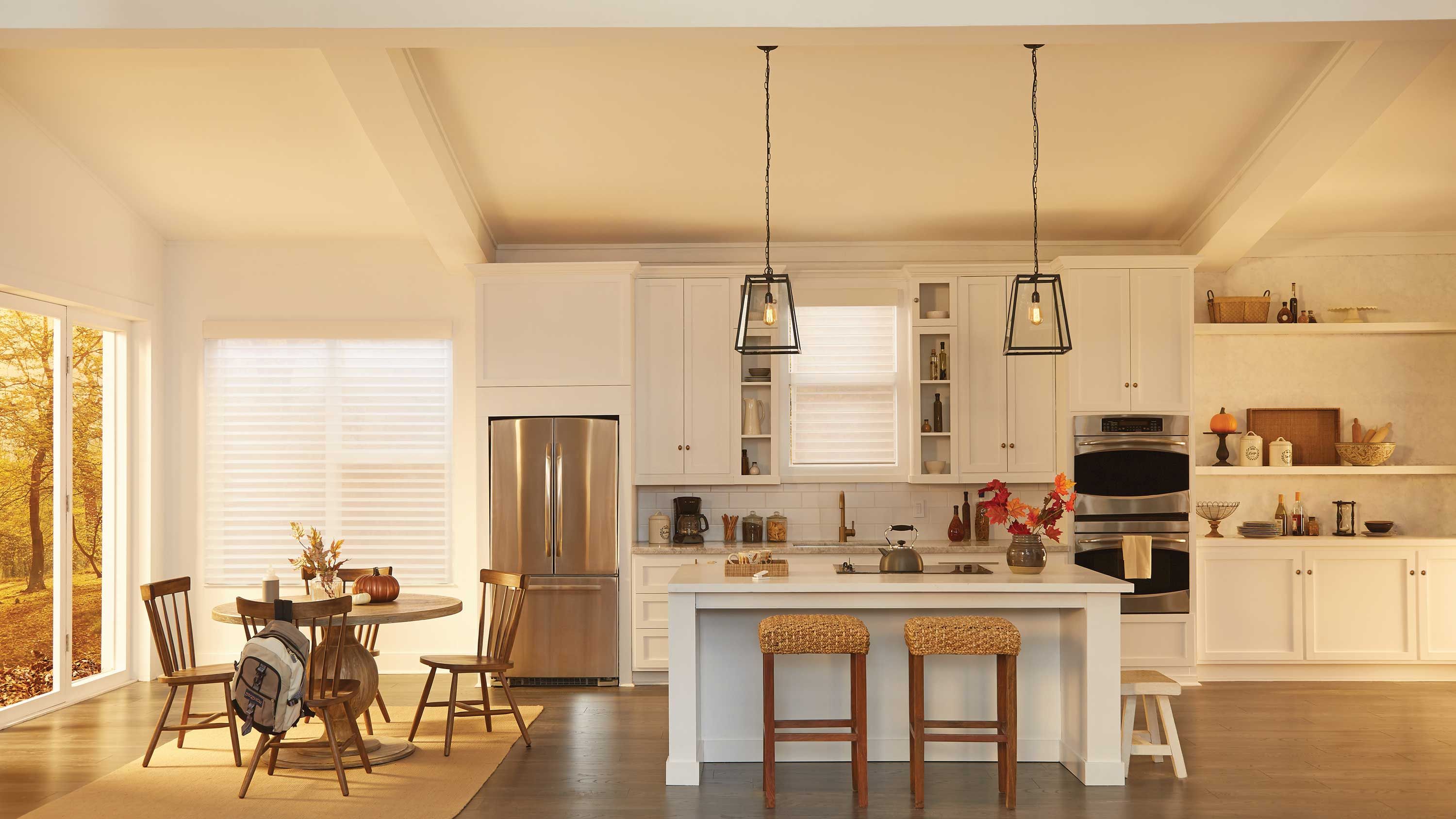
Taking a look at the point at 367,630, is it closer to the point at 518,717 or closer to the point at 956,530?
the point at 518,717

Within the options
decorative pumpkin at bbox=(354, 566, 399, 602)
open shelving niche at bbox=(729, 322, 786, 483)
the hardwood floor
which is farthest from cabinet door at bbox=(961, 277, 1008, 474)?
decorative pumpkin at bbox=(354, 566, 399, 602)

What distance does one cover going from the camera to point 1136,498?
21.5 feet

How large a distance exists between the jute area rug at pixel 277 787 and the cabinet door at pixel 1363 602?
4.94 metres

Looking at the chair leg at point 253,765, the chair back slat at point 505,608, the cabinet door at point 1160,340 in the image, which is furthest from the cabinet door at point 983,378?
the chair leg at point 253,765

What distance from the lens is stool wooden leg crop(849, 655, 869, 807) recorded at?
13.9 ft

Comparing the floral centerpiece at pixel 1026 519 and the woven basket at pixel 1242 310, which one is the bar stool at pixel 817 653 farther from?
the woven basket at pixel 1242 310

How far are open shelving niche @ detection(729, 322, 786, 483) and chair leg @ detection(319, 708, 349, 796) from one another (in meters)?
3.04

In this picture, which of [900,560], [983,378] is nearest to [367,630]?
[900,560]

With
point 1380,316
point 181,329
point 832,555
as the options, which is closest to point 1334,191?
point 1380,316

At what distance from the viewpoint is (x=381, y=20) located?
382cm

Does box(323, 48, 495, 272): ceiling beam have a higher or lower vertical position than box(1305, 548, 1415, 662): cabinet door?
higher

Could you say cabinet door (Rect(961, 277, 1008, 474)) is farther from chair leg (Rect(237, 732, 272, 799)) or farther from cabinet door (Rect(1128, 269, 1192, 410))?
chair leg (Rect(237, 732, 272, 799))

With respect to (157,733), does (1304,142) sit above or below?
above

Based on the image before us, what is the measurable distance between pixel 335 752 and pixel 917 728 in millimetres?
2411
